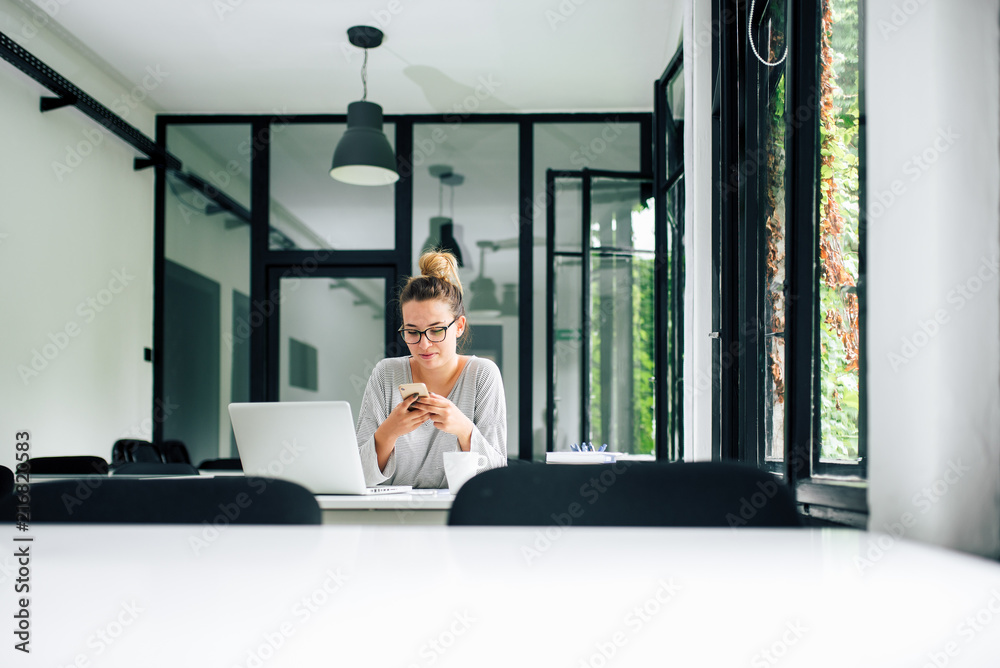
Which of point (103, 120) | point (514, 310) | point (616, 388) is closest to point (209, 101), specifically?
point (103, 120)

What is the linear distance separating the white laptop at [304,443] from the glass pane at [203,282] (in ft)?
15.6

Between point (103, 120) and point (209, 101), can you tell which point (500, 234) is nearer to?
point (209, 101)

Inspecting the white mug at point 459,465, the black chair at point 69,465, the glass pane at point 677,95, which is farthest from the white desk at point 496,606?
the glass pane at point 677,95

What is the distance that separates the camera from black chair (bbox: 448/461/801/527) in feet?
3.51

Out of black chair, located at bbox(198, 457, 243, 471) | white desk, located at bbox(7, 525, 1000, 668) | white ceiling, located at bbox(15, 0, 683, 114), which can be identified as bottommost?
black chair, located at bbox(198, 457, 243, 471)

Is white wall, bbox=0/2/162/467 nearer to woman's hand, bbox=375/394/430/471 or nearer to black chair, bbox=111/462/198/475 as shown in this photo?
black chair, bbox=111/462/198/475

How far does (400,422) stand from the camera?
2.15 meters

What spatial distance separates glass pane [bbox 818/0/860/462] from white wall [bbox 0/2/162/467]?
4500 mm

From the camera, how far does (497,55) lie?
525 cm

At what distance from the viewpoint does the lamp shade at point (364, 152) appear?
476 centimetres

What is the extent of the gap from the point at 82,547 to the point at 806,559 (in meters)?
0.70

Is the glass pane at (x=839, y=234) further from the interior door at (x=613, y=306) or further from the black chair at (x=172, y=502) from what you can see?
the interior door at (x=613, y=306)

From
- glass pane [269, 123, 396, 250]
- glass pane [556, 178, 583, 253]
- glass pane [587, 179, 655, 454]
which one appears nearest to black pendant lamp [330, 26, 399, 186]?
glass pane [269, 123, 396, 250]

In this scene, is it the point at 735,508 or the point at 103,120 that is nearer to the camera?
the point at 735,508
